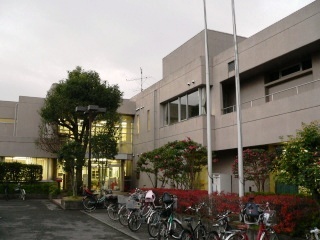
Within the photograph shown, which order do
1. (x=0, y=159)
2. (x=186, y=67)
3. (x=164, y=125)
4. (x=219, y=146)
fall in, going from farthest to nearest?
(x=0, y=159) < (x=164, y=125) < (x=186, y=67) < (x=219, y=146)

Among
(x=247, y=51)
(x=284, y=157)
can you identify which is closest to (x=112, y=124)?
(x=247, y=51)

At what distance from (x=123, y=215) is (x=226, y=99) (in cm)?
1126

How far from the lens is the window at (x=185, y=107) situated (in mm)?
22266

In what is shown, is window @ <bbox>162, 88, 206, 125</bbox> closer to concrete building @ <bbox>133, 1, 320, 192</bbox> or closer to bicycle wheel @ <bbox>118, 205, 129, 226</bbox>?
concrete building @ <bbox>133, 1, 320, 192</bbox>

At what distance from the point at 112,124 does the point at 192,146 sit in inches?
335

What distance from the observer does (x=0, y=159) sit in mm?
29375

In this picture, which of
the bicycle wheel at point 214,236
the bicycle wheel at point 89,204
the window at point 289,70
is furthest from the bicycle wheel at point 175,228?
the window at point 289,70

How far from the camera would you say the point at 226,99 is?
22156 millimetres

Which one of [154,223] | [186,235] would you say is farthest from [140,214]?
[186,235]

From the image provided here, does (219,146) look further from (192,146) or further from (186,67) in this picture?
(186,67)

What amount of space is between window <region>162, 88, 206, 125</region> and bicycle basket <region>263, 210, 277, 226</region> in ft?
41.7

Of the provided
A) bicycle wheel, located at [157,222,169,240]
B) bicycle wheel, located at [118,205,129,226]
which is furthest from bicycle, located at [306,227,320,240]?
bicycle wheel, located at [118,205,129,226]

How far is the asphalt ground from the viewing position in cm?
1111

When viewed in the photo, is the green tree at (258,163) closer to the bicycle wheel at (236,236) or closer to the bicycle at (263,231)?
the bicycle at (263,231)
